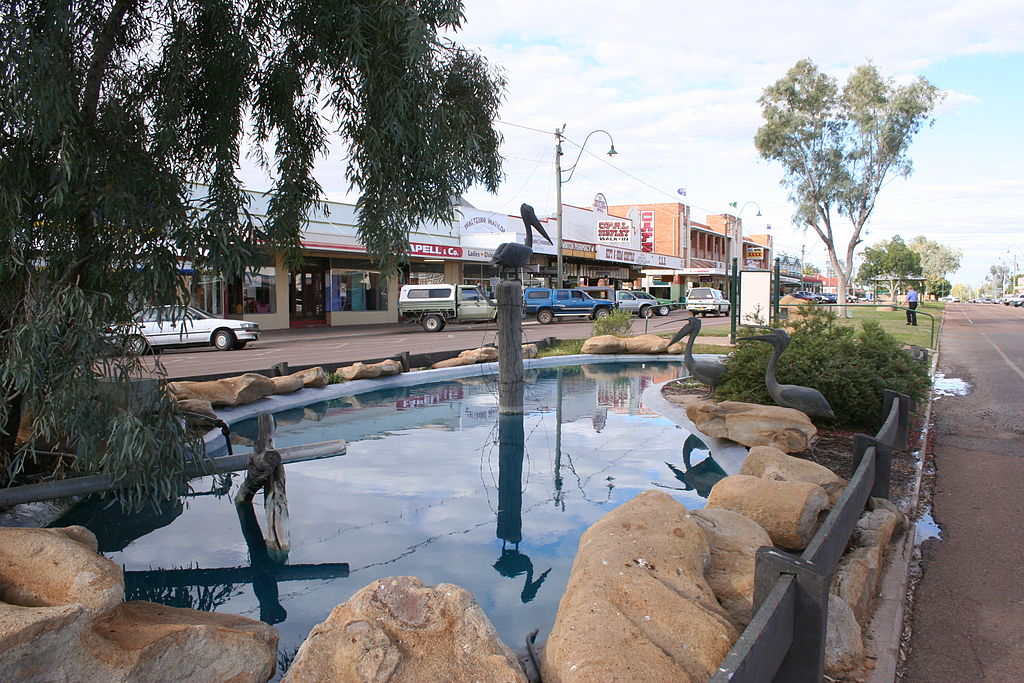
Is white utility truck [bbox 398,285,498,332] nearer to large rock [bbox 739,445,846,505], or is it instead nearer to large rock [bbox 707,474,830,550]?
large rock [bbox 739,445,846,505]

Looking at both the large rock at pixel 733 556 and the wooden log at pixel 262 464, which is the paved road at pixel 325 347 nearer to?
the wooden log at pixel 262 464

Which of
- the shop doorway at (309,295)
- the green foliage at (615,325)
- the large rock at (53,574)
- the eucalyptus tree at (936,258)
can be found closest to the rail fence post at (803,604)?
the large rock at (53,574)

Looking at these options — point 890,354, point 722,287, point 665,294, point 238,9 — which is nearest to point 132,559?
point 238,9

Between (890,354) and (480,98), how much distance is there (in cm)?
635

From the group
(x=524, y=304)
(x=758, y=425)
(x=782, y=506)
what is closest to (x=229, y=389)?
(x=758, y=425)

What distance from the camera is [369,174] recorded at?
543cm

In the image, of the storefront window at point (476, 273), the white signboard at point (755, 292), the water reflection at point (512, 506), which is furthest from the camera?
the storefront window at point (476, 273)

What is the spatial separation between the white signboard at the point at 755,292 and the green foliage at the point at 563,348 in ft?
14.5

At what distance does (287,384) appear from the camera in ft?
Result: 35.5

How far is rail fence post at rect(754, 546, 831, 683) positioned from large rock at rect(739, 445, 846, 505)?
2.66 meters

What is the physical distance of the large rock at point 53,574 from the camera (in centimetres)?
345

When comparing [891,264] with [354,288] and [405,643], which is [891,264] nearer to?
[354,288]

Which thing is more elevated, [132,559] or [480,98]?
[480,98]

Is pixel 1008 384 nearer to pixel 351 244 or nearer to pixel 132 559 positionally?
pixel 132 559
